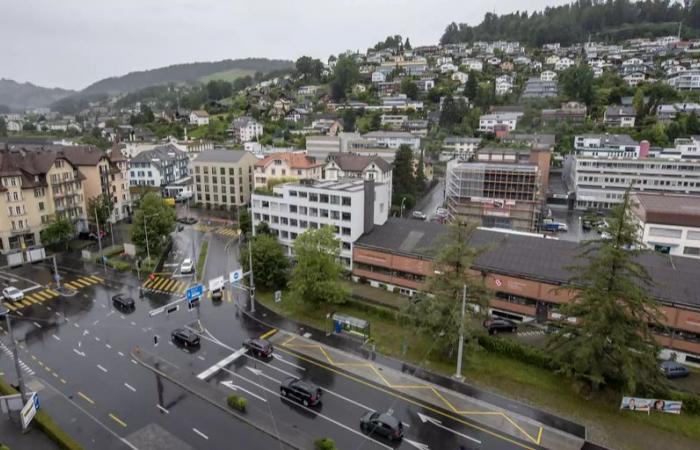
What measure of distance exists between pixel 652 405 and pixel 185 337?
128ft

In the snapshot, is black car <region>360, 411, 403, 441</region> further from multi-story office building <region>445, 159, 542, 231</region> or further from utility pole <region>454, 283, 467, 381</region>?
multi-story office building <region>445, 159, 542, 231</region>

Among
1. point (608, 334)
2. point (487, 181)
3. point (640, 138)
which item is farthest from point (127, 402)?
point (640, 138)

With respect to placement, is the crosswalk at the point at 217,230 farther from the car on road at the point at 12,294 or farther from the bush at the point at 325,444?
the bush at the point at 325,444

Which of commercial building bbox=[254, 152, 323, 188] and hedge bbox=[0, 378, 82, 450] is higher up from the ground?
commercial building bbox=[254, 152, 323, 188]

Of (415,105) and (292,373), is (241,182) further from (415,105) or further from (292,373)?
(415,105)

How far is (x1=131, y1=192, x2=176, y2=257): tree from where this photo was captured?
59562 millimetres

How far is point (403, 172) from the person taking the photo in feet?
291

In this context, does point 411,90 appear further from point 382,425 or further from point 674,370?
point 382,425

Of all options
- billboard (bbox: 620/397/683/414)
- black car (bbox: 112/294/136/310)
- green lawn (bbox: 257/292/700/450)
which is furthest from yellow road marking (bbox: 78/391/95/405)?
billboard (bbox: 620/397/683/414)

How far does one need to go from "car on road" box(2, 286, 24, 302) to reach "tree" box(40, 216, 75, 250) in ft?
49.1

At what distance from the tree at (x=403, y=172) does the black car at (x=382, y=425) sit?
6508 cm

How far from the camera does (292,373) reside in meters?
34.2

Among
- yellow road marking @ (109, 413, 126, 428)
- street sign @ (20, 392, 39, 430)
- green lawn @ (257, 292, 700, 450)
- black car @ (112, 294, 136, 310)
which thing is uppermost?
street sign @ (20, 392, 39, 430)

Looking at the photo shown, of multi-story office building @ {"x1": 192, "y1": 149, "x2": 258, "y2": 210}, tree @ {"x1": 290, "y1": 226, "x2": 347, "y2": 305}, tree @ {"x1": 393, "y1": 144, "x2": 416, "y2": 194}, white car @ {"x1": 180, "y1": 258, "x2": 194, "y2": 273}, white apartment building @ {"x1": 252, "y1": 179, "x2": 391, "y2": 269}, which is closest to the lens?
tree @ {"x1": 290, "y1": 226, "x2": 347, "y2": 305}
